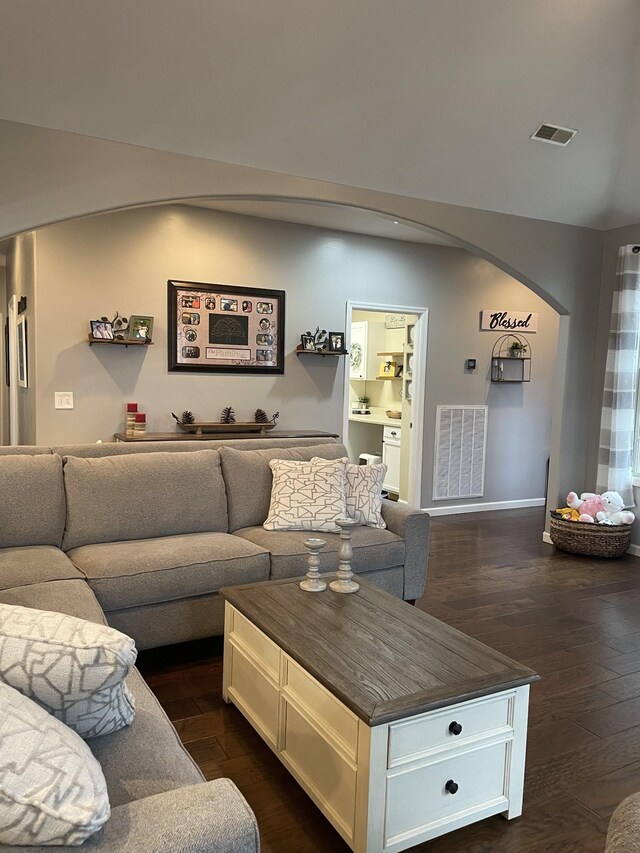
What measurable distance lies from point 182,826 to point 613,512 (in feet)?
15.5

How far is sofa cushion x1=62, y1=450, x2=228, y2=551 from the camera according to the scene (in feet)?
10.6

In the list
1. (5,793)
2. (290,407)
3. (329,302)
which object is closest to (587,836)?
(5,793)

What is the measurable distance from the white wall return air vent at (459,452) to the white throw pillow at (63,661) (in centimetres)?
531

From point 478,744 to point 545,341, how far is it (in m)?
5.72

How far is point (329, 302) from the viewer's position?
587 centimetres

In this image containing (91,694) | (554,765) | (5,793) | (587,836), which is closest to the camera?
(5,793)

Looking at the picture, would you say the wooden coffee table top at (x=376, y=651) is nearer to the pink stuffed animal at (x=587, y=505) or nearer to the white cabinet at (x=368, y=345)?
the pink stuffed animal at (x=587, y=505)

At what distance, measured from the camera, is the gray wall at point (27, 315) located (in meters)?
4.88

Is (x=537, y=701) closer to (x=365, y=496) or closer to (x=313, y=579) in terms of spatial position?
(x=313, y=579)

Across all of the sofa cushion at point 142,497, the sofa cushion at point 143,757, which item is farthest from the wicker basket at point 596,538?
the sofa cushion at point 143,757

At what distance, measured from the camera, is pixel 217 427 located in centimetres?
527

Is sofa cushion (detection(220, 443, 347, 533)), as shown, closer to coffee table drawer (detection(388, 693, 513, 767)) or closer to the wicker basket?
coffee table drawer (detection(388, 693, 513, 767))

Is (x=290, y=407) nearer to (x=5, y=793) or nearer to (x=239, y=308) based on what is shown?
(x=239, y=308)

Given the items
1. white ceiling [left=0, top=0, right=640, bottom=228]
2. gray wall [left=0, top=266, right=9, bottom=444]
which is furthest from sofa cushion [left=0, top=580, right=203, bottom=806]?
gray wall [left=0, top=266, right=9, bottom=444]
